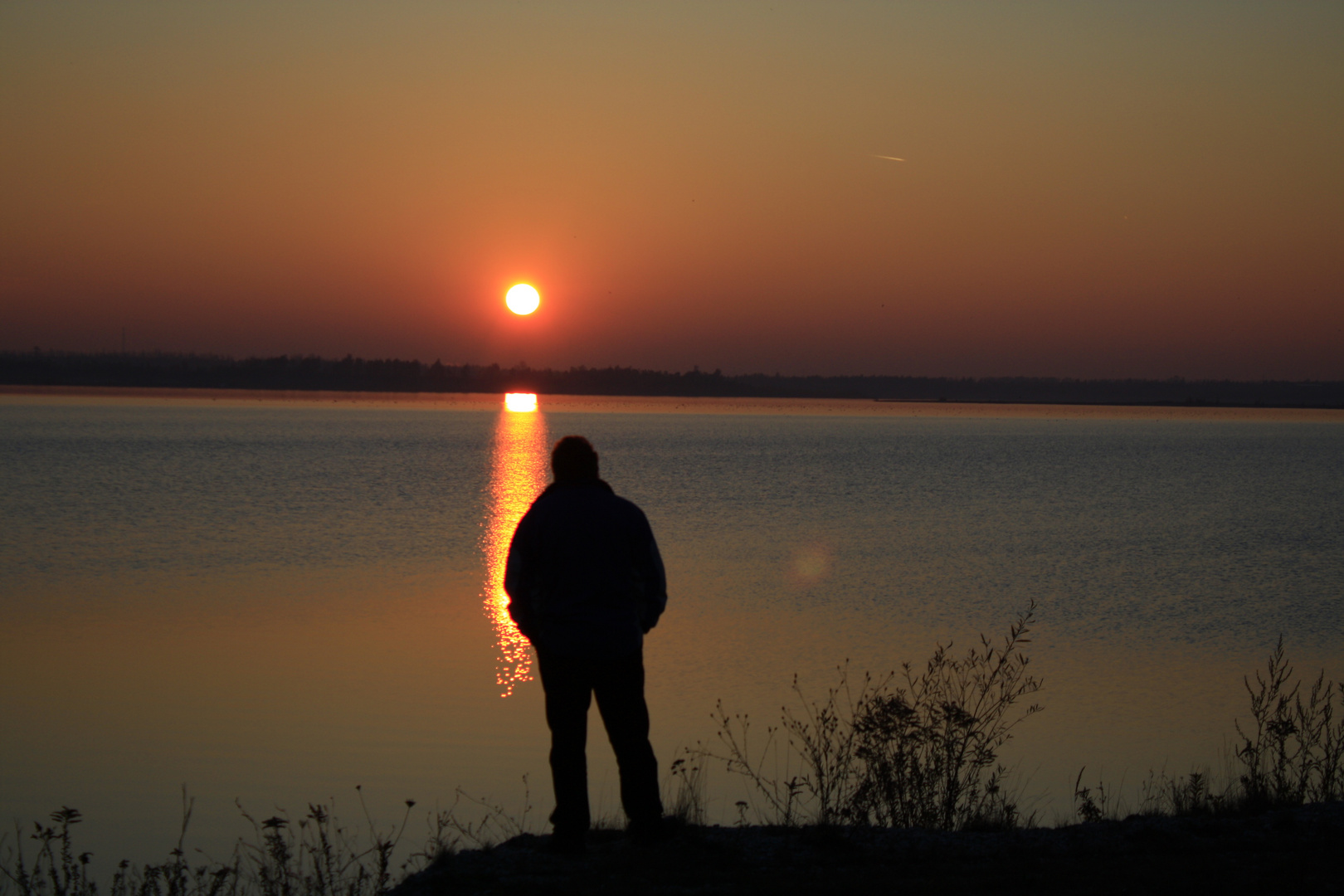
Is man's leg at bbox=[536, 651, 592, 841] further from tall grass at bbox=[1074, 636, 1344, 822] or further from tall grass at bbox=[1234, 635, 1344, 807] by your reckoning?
tall grass at bbox=[1234, 635, 1344, 807]

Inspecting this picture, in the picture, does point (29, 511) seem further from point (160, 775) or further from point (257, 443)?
point (257, 443)

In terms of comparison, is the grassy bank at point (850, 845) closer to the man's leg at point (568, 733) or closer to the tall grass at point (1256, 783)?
the tall grass at point (1256, 783)

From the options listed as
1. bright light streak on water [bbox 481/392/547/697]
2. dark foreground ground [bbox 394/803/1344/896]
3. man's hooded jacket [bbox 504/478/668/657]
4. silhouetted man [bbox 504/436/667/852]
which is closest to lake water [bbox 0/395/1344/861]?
bright light streak on water [bbox 481/392/547/697]

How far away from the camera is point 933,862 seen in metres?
5.51

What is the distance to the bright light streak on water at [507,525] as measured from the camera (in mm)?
13391

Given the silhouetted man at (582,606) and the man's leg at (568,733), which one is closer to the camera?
the silhouetted man at (582,606)

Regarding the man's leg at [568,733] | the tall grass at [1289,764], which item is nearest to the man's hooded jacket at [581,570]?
the man's leg at [568,733]

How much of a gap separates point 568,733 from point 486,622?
10.8 meters

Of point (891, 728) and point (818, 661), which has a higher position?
point (891, 728)

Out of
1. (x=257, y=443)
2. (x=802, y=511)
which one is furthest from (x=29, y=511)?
(x=257, y=443)

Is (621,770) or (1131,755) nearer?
(621,770)

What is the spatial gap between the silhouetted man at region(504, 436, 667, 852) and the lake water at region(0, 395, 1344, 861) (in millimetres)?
3023

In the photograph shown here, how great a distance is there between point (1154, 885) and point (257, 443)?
6828 centimetres

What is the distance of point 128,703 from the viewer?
11.4m
